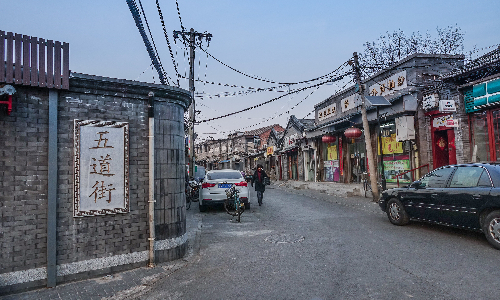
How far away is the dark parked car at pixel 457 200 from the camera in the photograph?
6.28 meters

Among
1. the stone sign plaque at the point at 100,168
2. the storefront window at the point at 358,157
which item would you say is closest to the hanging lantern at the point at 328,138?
the storefront window at the point at 358,157

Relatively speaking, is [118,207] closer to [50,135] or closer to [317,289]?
[50,135]

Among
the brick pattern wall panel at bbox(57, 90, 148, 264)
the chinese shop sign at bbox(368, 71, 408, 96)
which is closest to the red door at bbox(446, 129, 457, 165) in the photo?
the chinese shop sign at bbox(368, 71, 408, 96)

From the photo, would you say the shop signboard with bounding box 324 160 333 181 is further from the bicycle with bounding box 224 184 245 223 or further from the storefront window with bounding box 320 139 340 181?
the bicycle with bounding box 224 184 245 223

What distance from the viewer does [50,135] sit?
4.95m

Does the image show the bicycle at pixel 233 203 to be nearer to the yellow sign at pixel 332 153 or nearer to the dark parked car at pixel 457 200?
the dark parked car at pixel 457 200

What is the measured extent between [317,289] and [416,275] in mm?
1593

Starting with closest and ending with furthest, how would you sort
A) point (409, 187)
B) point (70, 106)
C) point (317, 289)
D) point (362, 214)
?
point (317, 289) → point (70, 106) → point (409, 187) → point (362, 214)

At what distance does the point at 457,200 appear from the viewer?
6957 millimetres

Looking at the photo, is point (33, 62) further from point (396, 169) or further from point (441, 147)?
point (396, 169)

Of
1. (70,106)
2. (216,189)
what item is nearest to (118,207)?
(70,106)

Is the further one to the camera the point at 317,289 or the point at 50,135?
the point at 50,135

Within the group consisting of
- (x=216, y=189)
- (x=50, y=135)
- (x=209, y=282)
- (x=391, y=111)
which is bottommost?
(x=209, y=282)

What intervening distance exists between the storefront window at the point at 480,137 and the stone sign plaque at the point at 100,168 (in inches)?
525
